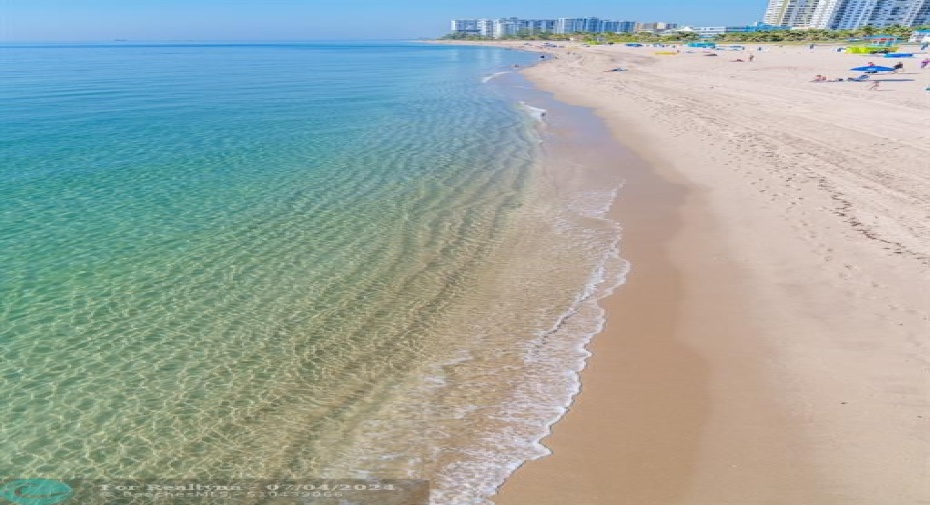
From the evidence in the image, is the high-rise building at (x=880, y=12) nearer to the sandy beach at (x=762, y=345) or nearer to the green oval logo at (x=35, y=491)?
the sandy beach at (x=762, y=345)

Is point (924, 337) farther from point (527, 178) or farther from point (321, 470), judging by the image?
point (527, 178)

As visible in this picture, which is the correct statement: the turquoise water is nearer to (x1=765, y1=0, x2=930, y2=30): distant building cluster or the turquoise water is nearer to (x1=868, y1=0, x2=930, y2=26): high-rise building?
(x1=765, y1=0, x2=930, y2=30): distant building cluster

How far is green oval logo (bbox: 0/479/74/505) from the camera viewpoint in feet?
17.6

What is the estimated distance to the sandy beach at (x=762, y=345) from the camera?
536 centimetres

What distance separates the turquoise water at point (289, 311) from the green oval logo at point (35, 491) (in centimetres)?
13

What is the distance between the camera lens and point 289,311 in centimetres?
889

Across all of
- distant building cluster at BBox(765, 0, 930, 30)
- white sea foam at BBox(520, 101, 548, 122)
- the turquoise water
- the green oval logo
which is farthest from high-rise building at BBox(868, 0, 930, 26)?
the green oval logo

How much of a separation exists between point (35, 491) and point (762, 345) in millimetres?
9573

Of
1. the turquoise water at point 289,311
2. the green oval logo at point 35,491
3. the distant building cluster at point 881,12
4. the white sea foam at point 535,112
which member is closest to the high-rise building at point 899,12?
the distant building cluster at point 881,12

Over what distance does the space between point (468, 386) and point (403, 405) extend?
0.96m

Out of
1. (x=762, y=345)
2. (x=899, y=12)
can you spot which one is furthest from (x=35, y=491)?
(x=899, y=12)

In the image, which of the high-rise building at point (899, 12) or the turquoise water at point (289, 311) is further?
the high-rise building at point (899, 12)

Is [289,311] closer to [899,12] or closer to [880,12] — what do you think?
[899,12]

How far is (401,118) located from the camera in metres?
29.6
